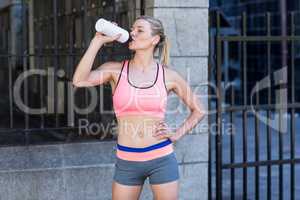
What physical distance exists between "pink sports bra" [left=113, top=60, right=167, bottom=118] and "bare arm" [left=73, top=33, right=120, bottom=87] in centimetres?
12

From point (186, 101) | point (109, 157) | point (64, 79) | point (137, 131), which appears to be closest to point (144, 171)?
point (137, 131)

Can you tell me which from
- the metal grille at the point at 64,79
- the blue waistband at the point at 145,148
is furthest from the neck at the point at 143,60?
the metal grille at the point at 64,79

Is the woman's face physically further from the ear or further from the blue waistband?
the blue waistband

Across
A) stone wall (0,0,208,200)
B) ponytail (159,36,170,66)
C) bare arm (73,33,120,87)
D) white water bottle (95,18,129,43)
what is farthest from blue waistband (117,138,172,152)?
stone wall (0,0,208,200)

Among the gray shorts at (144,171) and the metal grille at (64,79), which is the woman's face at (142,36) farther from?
the metal grille at (64,79)

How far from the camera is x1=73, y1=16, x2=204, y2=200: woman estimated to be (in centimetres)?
429

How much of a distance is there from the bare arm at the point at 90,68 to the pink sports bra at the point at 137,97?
0.38 feet

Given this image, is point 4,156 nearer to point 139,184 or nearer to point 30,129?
point 30,129

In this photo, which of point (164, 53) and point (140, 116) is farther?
point (164, 53)

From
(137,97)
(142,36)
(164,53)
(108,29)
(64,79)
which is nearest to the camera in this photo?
(108,29)

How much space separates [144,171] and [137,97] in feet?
1.64

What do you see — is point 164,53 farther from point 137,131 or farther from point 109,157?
point 109,157

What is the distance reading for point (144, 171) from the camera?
4.29 meters

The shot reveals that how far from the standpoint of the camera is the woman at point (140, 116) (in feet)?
14.1
